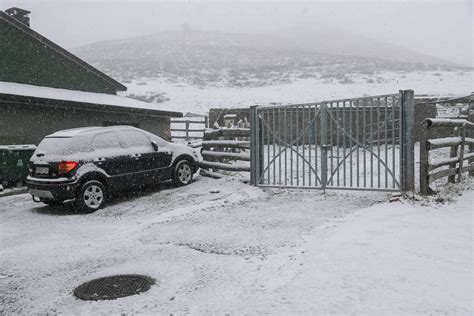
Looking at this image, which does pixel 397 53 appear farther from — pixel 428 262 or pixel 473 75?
pixel 428 262

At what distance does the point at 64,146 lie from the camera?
29.0ft

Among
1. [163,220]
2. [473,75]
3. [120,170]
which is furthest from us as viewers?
[473,75]

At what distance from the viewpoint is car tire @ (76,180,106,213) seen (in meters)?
8.74

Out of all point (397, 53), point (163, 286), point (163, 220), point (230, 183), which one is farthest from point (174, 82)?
point (397, 53)

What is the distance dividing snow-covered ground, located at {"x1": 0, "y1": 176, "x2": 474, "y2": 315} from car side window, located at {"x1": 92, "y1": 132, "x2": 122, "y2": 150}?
1.41 meters

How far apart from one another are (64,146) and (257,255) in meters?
5.44

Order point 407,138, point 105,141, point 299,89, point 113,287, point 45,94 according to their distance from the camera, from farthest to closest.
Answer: point 299,89, point 45,94, point 105,141, point 407,138, point 113,287

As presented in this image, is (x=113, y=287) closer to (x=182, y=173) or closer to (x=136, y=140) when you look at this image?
(x=136, y=140)

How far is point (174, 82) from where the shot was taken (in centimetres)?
4538

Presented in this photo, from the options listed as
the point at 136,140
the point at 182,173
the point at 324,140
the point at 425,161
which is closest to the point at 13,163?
the point at 136,140

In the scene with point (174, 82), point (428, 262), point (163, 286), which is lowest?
point (163, 286)

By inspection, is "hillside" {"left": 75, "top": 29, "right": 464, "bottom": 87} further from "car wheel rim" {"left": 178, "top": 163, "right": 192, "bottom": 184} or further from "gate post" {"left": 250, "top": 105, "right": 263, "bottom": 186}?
"gate post" {"left": 250, "top": 105, "right": 263, "bottom": 186}

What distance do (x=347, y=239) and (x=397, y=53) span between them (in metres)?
78.6

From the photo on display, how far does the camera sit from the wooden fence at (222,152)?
11266mm
